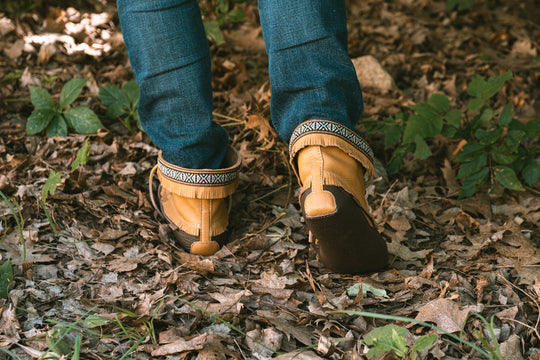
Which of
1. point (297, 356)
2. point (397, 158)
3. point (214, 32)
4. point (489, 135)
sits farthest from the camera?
point (214, 32)

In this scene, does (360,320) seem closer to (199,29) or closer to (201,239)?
(201,239)

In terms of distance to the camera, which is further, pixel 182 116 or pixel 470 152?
pixel 470 152

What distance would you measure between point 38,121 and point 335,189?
149 centimetres

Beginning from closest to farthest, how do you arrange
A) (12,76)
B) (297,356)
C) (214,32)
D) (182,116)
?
(297,356), (182,116), (12,76), (214,32)

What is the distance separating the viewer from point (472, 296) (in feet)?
4.93

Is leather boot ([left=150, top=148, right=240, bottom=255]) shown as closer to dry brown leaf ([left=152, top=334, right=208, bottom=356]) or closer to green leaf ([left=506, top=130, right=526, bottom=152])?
dry brown leaf ([left=152, top=334, right=208, bottom=356])

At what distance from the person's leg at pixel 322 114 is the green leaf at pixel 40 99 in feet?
4.05

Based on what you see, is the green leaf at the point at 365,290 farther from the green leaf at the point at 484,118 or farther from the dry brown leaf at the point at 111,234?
the green leaf at the point at 484,118

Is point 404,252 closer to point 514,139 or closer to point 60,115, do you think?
point 514,139

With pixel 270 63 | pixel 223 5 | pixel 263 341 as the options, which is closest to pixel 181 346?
pixel 263 341

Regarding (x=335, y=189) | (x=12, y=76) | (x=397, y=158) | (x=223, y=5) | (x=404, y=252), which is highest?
(x=223, y=5)

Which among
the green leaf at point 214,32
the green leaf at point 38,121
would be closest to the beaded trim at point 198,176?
the green leaf at point 38,121

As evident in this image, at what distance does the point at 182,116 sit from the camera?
1.52m

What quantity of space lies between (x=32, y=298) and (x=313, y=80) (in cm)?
101
